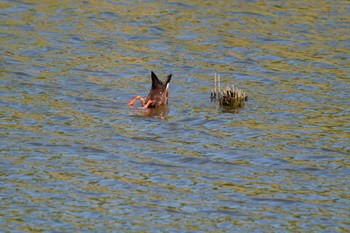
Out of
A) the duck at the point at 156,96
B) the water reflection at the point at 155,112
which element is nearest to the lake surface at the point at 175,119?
the water reflection at the point at 155,112

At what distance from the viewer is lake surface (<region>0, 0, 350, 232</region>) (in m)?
9.57

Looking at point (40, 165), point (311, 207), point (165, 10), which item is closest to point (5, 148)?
point (40, 165)

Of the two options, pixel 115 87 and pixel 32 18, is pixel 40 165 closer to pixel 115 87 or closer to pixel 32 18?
pixel 115 87

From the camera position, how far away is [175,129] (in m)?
13.1

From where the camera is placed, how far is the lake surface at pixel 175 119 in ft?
31.4

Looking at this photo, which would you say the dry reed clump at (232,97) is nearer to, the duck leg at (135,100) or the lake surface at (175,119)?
the lake surface at (175,119)

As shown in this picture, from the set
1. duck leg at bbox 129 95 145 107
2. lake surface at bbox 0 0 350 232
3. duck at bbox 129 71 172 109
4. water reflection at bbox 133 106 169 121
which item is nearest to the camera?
lake surface at bbox 0 0 350 232

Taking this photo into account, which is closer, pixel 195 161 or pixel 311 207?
pixel 311 207

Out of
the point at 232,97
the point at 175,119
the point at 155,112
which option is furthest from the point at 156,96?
the point at 232,97

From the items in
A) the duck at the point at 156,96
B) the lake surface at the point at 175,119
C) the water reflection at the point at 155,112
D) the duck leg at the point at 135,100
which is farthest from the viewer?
the duck at the point at 156,96

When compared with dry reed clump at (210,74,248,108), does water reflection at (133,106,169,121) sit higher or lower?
lower

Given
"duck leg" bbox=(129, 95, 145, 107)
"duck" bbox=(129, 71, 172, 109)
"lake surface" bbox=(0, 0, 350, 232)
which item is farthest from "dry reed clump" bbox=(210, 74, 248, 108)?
"duck leg" bbox=(129, 95, 145, 107)

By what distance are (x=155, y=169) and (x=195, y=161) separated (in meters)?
0.68

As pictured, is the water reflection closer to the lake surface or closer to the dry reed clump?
the lake surface
